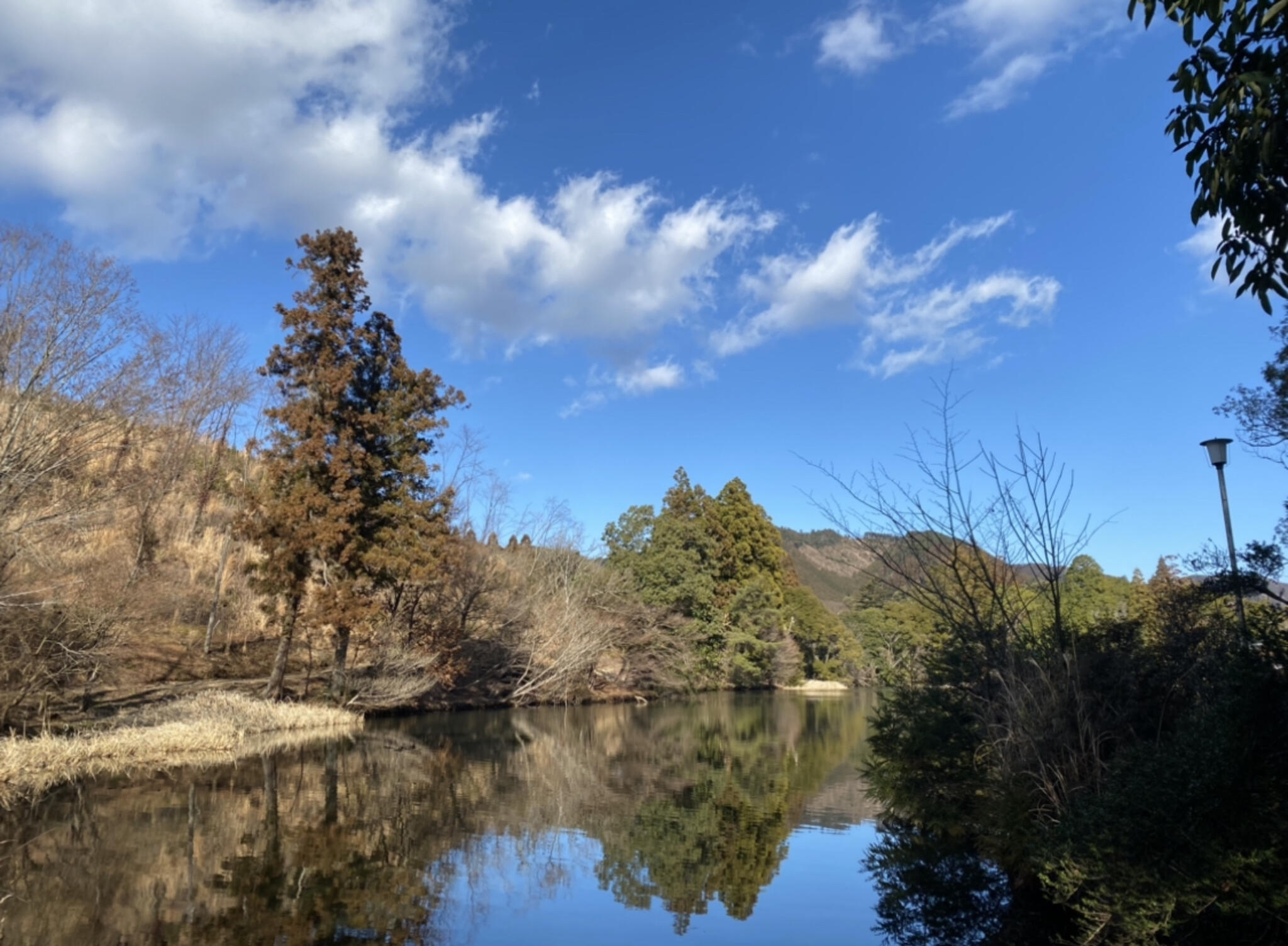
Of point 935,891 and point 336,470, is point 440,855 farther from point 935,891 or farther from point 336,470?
point 336,470

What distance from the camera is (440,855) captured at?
30.0 feet

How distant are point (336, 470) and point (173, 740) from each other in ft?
28.1

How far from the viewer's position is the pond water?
6832mm

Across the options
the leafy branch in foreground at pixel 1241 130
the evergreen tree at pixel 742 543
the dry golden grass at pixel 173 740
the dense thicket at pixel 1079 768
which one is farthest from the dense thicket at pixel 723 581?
the leafy branch in foreground at pixel 1241 130

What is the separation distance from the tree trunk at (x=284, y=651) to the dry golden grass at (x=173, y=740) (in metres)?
1.13

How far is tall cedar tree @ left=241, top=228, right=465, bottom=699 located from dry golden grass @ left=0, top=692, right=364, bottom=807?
8.24 feet

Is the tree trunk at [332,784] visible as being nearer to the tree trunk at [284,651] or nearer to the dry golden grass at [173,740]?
the dry golden grass at [173,740]

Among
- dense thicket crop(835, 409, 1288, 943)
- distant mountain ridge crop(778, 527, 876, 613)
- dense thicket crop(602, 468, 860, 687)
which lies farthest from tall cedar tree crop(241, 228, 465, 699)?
distant mountain ridge crop(778, 527, 876, 613)

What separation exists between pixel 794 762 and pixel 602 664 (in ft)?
67.3

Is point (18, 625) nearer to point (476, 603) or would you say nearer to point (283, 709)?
point (283, 709)

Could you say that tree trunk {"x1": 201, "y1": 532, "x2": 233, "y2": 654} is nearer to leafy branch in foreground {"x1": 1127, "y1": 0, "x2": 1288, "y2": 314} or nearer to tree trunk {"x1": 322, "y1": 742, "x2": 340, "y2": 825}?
tree trunk {"x1": 322, "y1": 742, "x2": 340, "y2": 825}

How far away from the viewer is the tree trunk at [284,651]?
21172 mm

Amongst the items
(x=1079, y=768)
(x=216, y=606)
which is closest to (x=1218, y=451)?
(x=1079, y=768)

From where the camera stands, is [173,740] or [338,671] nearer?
[173,740]
